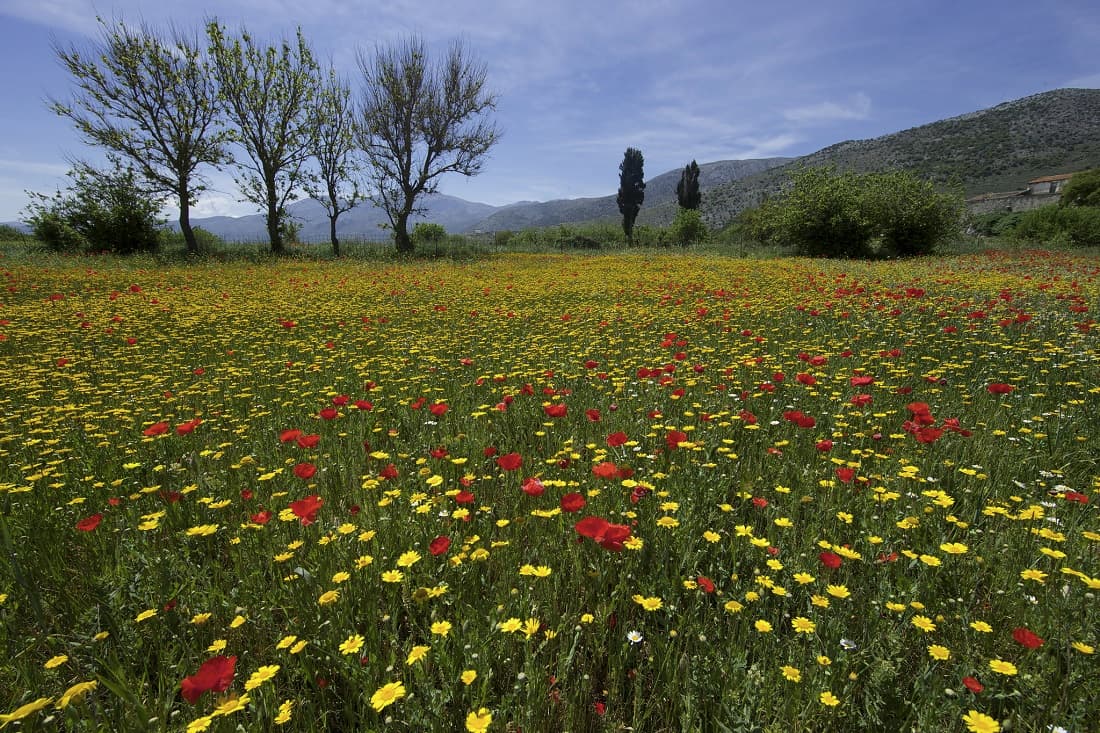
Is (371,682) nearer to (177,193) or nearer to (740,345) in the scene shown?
(740,345)

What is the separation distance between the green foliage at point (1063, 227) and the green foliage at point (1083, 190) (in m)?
23.3

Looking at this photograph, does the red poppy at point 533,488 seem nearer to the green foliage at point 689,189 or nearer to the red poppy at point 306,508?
the red poppy at point 306,508

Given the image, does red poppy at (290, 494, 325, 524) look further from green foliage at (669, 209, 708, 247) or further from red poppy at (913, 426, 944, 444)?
green foliage at (669, 209, 708, 247)

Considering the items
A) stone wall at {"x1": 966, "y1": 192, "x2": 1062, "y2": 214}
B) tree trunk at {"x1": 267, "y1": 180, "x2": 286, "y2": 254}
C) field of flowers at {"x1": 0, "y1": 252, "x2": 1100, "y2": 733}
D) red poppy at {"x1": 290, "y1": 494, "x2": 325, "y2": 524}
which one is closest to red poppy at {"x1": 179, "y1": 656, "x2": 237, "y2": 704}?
field of flowers at {"x1": 0, "y1": 252, "x2": 1100, "y2": 733}

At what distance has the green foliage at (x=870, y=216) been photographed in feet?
78.0

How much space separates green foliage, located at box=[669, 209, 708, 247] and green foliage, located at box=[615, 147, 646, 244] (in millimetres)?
6029

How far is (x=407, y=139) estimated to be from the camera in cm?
2967

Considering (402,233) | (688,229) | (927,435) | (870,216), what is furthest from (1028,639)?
(688,229)

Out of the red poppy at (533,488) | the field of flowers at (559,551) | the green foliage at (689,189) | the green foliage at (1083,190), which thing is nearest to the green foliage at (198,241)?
the field of flowers at (559,551)

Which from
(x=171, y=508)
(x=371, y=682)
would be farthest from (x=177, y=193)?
(x=371, y=682)

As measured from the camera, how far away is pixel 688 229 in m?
60.6

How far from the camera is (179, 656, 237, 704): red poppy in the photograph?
1165mm

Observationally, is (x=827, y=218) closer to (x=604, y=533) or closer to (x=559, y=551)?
(x=559, y=551)

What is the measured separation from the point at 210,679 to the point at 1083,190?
7803cm
